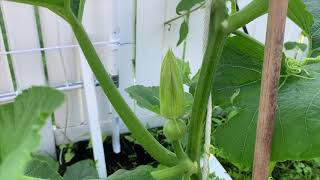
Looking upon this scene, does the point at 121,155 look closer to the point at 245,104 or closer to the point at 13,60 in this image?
the point at 13,60

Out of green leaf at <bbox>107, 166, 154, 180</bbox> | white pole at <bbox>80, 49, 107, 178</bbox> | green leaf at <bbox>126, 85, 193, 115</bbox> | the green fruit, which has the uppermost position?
the green fruit

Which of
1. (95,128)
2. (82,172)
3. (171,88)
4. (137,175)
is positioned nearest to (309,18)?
(171,88)

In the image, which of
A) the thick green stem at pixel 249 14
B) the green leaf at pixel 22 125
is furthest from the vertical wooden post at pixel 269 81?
the green leaf at pixel 22 125

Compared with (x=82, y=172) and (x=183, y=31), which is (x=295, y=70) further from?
(x=183, y=31)

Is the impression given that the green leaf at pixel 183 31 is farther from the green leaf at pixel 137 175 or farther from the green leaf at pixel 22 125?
the green leaf at pixel 22 125

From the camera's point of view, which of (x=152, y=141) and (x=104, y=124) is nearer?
(x=152, y=141)

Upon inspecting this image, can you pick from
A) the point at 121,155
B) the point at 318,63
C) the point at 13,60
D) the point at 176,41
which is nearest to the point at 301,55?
the point at 176,41

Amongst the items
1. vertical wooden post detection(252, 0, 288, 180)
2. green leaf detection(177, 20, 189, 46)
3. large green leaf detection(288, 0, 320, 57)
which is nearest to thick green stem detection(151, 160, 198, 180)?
vertical wooden post detection(252, 0, 288, 180)

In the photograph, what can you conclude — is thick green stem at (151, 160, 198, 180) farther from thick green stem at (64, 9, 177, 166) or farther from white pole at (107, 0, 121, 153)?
white pole at (107, 0, 121, 153)

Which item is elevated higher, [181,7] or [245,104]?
[181,7]
